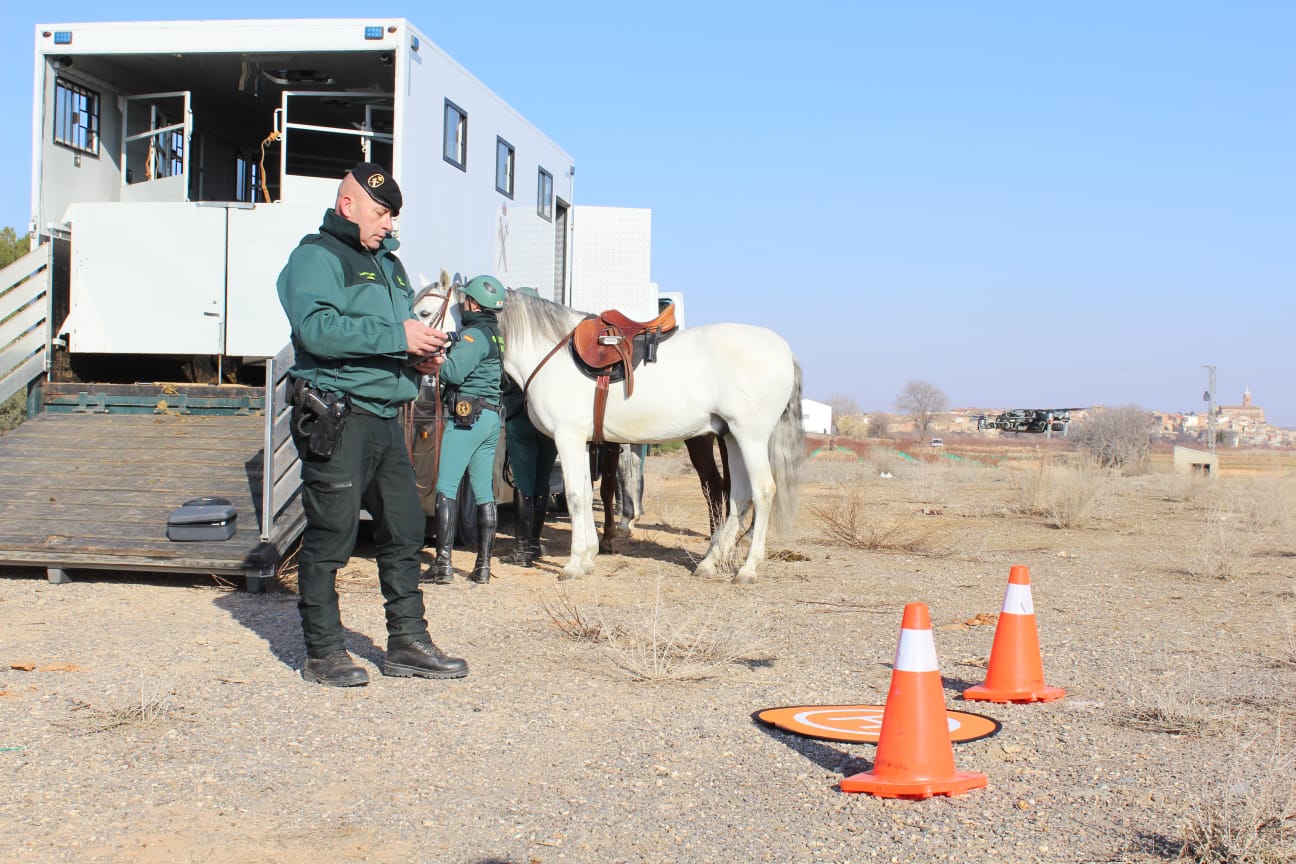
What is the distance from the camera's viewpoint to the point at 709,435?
983 cm

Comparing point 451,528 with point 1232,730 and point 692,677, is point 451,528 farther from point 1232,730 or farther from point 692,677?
point 1232,730

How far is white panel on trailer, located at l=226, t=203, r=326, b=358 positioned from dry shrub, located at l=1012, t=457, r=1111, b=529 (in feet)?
29.0

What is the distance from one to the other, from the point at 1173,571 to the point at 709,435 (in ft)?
12.8

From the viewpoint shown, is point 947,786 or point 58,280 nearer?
point 947,786

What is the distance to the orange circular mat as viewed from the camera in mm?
4414

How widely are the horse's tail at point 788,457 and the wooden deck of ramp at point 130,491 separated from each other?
345cm

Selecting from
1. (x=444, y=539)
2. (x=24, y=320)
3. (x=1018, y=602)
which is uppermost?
(x=24, y=320)

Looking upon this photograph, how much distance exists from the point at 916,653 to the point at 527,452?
546cm

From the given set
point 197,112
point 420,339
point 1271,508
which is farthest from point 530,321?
point 1271,508

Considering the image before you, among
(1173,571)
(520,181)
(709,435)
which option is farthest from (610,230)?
(1173,571)

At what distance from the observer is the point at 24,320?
380 inches

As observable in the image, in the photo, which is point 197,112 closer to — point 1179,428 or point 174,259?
point 174,259

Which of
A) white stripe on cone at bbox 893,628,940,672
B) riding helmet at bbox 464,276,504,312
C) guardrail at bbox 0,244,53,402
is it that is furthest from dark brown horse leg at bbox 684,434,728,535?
white stripe on cone at bbox 893,628,940,672

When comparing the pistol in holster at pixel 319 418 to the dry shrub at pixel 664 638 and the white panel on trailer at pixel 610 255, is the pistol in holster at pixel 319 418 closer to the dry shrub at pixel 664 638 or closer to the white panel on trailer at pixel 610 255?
the dry shrub at pixel 664 638
